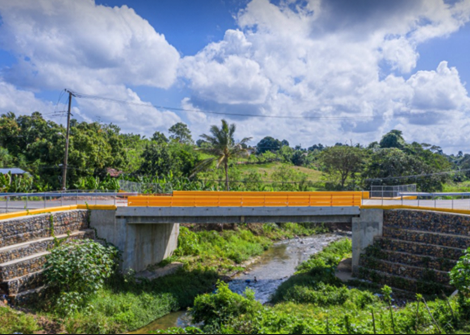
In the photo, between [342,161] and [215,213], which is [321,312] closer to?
[215,213]

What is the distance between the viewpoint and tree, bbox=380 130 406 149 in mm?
79831

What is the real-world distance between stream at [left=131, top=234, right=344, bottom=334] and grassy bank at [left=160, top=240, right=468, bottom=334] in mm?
2262

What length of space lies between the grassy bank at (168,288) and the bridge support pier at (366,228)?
895 centimetres

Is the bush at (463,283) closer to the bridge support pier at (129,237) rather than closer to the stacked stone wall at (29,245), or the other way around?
the bridge support pier at (129,237)

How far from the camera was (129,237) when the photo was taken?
22.4m

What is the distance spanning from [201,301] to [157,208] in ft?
24.0

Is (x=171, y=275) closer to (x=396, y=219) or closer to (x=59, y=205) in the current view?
(x=59, y=205)

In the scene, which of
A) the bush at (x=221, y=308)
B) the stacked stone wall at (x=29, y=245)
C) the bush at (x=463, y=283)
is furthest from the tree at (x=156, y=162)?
the bush at (x=463, y=283)

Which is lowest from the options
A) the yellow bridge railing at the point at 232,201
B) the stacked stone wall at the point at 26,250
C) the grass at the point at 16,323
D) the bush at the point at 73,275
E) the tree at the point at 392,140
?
the grass at the point at 16,323

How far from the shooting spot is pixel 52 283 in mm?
16766

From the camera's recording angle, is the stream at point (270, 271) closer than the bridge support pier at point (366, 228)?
Yes

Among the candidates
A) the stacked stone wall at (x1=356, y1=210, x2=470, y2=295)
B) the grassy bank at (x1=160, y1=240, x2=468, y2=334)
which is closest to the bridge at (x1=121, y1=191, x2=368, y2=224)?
the stacked stone wall at (x1=356, y1=210, x2=470, y2=295)

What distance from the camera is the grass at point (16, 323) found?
1348cm

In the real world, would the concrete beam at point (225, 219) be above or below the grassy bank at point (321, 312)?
above
